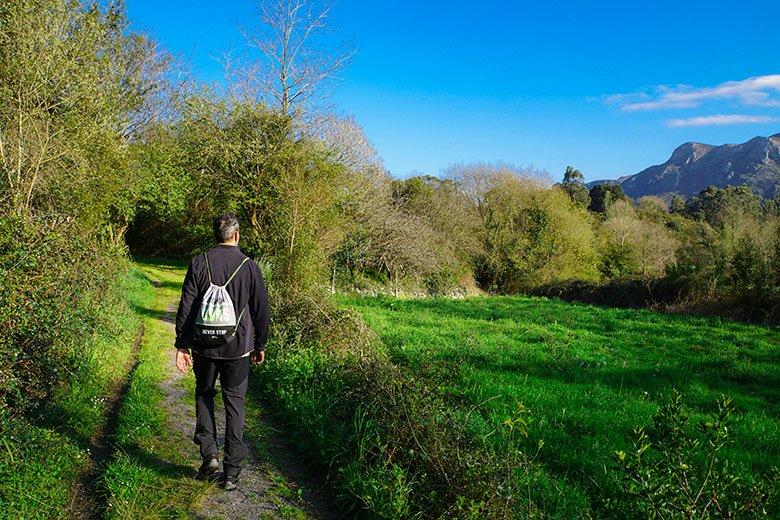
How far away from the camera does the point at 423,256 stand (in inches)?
1079

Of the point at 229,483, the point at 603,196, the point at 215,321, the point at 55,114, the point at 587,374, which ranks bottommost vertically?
the point at 587,374

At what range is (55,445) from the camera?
4.79m

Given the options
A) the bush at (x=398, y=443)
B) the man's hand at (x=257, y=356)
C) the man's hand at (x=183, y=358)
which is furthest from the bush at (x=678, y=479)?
the man's hand at (x=183, y=358)

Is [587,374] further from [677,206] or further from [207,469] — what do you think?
[677,206]

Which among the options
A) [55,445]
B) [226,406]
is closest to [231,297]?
[226,406]

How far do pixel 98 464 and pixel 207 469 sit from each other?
3.65 feet

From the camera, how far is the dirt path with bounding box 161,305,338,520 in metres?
4.24

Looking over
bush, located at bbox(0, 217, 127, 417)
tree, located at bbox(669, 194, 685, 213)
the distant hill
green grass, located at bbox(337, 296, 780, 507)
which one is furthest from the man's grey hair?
the distant hill

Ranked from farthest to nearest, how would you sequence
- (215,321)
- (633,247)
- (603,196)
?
(603,196)
(633,247)
(215,321)

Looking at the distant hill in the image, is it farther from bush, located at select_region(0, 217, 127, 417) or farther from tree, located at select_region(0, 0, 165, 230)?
bush, located at select_region(0, 217, 127, 417)

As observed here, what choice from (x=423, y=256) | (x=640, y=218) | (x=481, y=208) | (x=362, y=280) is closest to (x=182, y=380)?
(x=362, y=280)

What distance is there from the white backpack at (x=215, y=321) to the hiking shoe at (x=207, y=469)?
42.0 inches

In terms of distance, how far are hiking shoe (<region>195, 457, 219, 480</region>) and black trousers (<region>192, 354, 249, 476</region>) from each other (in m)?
0.04

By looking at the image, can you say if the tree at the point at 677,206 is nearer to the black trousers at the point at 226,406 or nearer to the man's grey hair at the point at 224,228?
the man's grey hair at the point at 224,228
